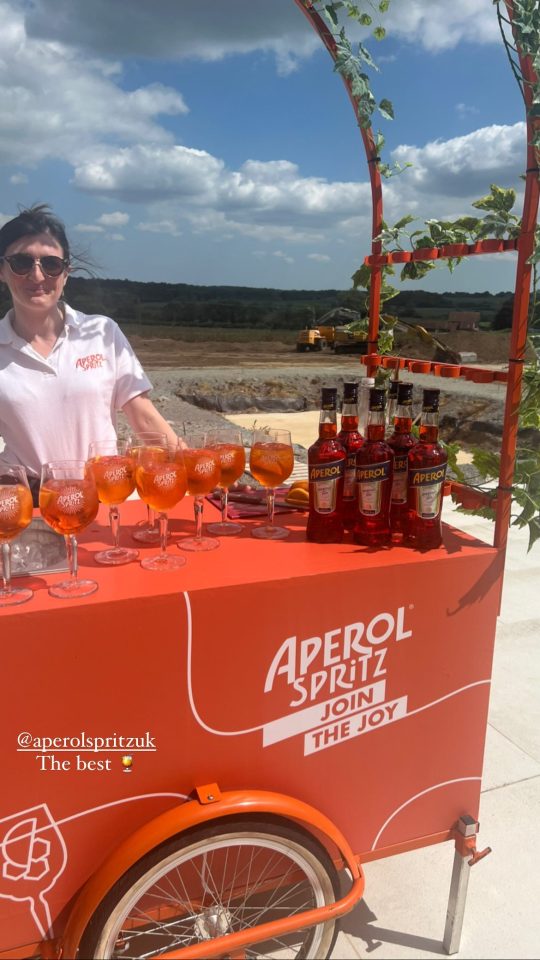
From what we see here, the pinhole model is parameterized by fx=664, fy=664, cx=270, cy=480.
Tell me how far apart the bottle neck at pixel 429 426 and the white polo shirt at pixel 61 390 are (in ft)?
4.54

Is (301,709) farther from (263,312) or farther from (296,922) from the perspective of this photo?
(263,312)

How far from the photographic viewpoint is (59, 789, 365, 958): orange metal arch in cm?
127

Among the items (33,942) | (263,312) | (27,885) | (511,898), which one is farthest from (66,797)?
(263,312)

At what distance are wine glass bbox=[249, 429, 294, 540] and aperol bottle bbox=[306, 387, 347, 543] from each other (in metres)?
0.06

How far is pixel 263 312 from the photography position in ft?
183

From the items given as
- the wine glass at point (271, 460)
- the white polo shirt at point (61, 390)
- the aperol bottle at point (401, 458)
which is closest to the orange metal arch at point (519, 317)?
the aperol bottle at point (401, 458)

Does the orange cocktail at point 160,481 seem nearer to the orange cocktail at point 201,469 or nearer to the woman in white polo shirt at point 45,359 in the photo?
the orange cocktail at point 201,469

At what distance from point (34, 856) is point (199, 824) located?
0.32m

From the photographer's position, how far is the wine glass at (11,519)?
1.19 meters

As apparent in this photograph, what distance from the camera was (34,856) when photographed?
4.20ft

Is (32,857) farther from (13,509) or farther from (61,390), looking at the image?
(61,390)

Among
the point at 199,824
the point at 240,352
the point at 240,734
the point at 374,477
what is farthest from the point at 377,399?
the point at 240,352

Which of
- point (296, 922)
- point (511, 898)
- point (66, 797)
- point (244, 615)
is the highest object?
point (244, 615)

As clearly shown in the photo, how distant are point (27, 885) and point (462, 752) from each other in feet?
3.41
